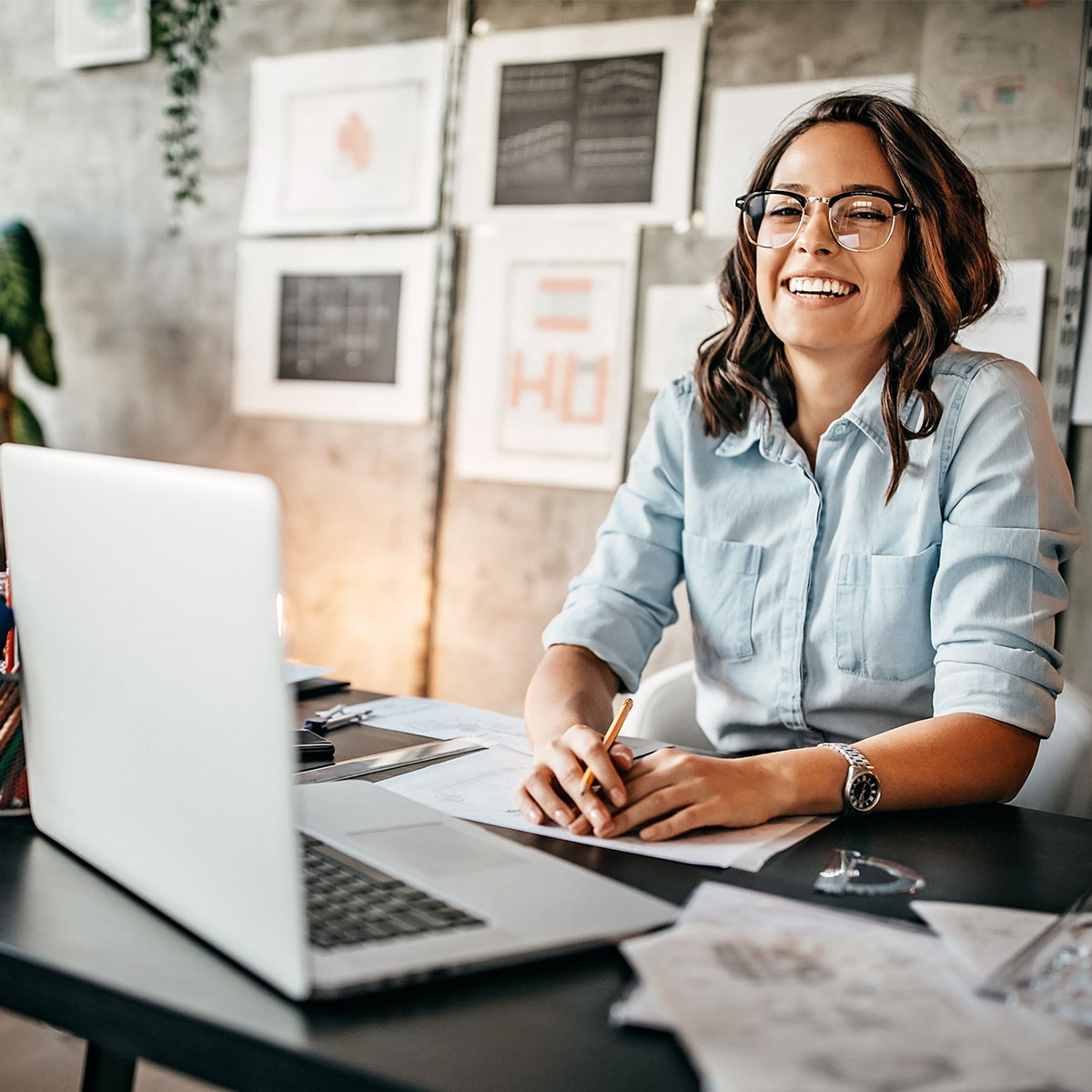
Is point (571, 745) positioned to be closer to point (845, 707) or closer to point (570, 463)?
point (845, 707)

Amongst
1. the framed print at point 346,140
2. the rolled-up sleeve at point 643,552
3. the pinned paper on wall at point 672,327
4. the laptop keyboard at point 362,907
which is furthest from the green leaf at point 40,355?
the laptop keyboard at point 362,907

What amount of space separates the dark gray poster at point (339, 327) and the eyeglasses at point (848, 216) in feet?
5.52

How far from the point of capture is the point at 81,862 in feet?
2.99

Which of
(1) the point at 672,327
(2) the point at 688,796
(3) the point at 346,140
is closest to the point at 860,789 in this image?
(2) the point at 688,796

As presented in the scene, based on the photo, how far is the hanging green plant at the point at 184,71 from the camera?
11.1 feet

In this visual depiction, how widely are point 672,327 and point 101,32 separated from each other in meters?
2.06

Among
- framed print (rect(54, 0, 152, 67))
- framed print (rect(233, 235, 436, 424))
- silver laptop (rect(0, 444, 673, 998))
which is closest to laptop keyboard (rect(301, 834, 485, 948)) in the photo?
silver laptop (rect(0, 444, 673, 998))

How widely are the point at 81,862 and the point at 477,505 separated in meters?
2.24

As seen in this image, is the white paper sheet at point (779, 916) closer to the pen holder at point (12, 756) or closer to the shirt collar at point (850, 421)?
the pen holder at point (12, 756)

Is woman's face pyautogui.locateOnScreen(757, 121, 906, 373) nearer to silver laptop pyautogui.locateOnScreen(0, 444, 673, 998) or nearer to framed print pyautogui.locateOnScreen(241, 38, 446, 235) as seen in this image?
silver laptop pyautogui.locateOnScreen(0, 444, 673, 998)

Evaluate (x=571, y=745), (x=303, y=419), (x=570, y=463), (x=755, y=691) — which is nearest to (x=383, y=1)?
(x=303, y=419)

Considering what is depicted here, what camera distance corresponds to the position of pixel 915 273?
162 centimetres

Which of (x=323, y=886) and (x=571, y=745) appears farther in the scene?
(x=571, y=745)

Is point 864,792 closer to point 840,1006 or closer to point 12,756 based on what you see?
point 840,1006
